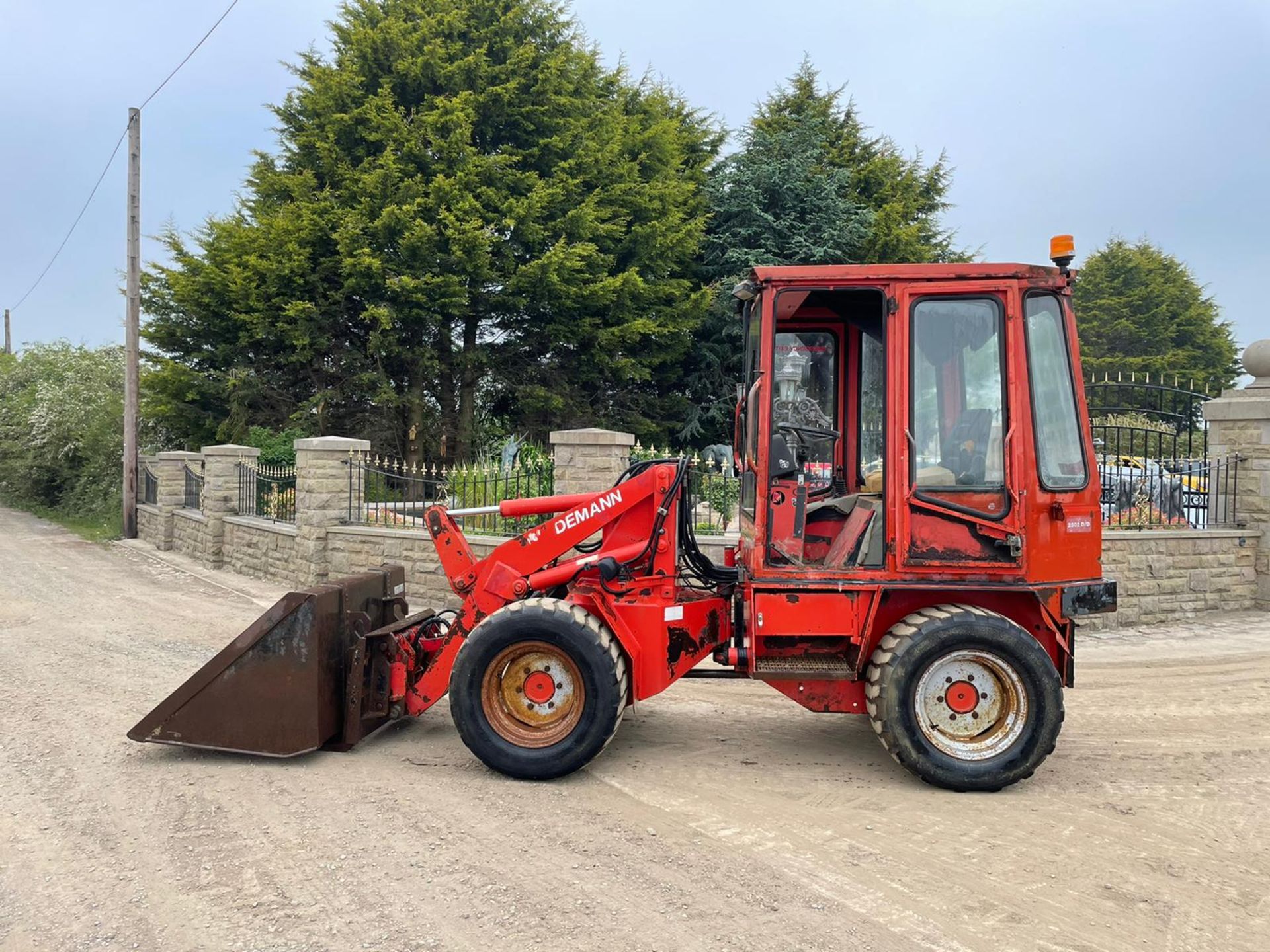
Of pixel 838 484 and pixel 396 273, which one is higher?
pixel 396 273

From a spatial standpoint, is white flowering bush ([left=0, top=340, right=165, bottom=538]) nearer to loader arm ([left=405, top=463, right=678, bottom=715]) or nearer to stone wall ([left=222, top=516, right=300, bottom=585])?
stone wall ([left=222, top=516, right=300, bottom=585])

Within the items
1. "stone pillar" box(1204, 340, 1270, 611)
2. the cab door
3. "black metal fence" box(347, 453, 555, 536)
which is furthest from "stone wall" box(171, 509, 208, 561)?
"stone pillar" box(1204, 340, 1270, 611)

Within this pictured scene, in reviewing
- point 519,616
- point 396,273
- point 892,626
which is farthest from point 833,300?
point 396,273

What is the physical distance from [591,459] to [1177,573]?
6.42m

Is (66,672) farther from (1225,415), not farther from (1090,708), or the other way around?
(1225,415)

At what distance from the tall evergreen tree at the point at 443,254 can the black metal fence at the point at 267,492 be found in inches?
176

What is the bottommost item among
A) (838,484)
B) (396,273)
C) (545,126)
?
(838,484)

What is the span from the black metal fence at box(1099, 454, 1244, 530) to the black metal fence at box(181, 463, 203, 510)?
13879 millimetres

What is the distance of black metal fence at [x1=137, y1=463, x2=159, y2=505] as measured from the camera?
18.2 metres

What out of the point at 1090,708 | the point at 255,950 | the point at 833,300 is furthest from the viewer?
the point at 1090,708

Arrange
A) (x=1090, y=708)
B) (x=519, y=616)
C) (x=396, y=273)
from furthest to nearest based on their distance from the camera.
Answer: (x=396, y=273)
(x=1090, y=708)
(x=519, y=616)

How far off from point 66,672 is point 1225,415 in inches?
462

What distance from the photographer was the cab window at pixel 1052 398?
15.8 feet

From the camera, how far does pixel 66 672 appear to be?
7.15m
